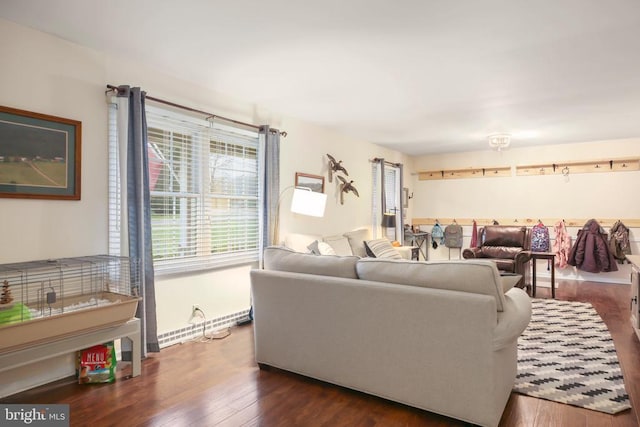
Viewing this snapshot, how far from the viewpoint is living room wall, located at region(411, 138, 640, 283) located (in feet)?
19.9

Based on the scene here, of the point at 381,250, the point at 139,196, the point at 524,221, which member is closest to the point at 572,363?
the point at 381,250

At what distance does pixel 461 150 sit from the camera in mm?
7230

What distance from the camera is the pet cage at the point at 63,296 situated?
2131mm

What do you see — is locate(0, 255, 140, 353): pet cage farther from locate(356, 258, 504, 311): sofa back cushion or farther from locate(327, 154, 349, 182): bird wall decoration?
locate(327, 154, 349, 182): bird wall decoration

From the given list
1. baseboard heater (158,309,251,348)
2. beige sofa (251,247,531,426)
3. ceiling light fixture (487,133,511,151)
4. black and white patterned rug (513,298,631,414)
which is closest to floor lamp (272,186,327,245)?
baseboard heater (158,309,251,348)

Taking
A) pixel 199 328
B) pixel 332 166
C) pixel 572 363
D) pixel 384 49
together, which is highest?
pixel 384 49

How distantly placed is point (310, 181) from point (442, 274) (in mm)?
3119

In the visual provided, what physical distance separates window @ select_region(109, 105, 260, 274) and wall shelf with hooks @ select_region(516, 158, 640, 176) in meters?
5.06

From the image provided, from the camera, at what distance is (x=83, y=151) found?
9.04ft

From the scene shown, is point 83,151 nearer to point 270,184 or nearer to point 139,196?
point 139,196

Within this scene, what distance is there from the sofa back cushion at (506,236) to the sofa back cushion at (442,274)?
4339 mm

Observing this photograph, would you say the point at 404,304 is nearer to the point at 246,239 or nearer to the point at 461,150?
the point at 246,239

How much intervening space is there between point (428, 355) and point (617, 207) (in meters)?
5.84

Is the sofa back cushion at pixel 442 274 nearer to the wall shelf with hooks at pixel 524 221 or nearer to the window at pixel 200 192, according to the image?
the window at pixel 200 192
